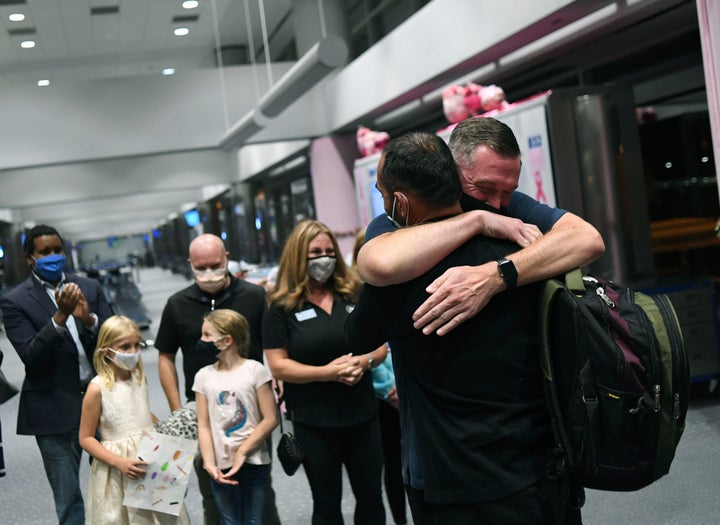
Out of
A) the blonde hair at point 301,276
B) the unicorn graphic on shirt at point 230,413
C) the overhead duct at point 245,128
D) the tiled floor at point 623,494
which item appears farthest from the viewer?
the overhead duct at point 245,128

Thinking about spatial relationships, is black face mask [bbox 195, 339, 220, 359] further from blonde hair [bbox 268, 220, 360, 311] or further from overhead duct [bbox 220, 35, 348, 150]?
overhead duct [bbox 220, 35, 348, 150]

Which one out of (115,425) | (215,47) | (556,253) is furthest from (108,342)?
(215,47)

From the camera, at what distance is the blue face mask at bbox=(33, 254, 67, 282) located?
3.77 metres

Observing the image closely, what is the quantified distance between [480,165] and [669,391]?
1.93ft

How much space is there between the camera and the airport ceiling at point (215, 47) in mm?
6316

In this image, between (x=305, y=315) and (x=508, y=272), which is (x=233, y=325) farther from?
(x=508, y=272)

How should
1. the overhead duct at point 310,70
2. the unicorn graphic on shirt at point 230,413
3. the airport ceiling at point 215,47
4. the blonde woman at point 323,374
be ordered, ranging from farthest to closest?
1. the airport ceiling at point 215,47
2. the overhead duct at point 310,70
3. the unicorn graphic on shirt at point 230,413
4. the blonde woman at point 323,374

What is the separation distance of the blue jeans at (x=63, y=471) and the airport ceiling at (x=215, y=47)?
13.2 feet

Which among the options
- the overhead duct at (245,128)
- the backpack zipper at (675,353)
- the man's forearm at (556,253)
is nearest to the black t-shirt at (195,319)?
the man's forearm at (556,253)

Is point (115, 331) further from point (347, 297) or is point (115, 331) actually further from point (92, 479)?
point (347, 297)

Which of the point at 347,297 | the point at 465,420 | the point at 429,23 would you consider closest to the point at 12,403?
the point at 429,23

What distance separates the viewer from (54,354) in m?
3.71

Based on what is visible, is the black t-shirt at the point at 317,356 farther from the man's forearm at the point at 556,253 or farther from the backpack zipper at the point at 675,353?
the backpack zipper at the point at 675,353

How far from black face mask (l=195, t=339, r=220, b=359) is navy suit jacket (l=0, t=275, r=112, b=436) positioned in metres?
0.52
